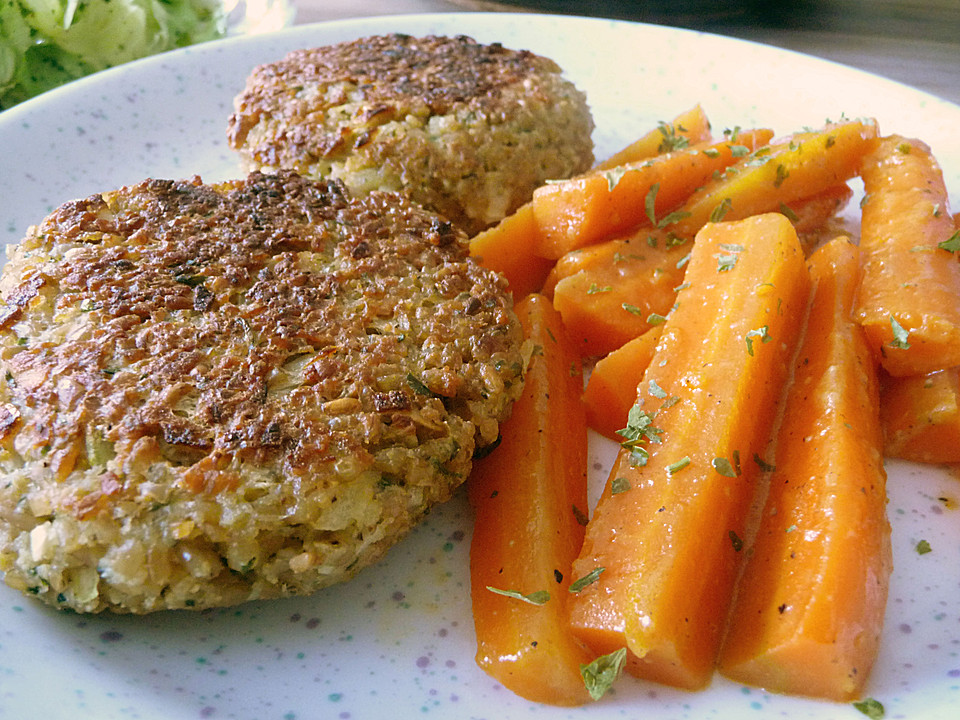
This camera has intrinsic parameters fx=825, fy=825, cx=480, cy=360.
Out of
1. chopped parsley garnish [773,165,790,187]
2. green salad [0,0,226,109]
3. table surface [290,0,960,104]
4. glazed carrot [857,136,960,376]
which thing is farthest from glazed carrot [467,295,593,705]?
table surface [290,0,960,104]

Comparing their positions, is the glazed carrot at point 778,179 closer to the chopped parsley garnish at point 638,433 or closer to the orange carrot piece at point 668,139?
the orange carrot piece at point 668,139

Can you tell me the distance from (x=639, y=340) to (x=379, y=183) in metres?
0.91

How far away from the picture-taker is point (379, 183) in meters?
2.48

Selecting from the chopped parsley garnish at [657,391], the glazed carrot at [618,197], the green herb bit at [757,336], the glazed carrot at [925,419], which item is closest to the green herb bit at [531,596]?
the chopped parsley garnish at [657,391]

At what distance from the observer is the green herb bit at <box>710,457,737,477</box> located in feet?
5.80

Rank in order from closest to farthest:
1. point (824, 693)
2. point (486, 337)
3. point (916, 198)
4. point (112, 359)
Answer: point (824, 693), point (112, 359), point (486, 337), point (916, 198)

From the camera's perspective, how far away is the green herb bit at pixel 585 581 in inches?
64.7

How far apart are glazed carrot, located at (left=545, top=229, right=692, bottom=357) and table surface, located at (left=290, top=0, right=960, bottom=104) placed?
8.16ft

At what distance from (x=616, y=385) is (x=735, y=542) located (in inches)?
20.7

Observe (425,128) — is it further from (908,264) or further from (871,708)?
(871,708)

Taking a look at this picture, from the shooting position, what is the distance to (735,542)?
70.6 inches

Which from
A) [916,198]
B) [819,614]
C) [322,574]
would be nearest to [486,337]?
[322,574]

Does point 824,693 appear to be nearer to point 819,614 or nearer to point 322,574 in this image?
point 819,614

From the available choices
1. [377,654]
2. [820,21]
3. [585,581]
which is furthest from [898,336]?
[820,21]
